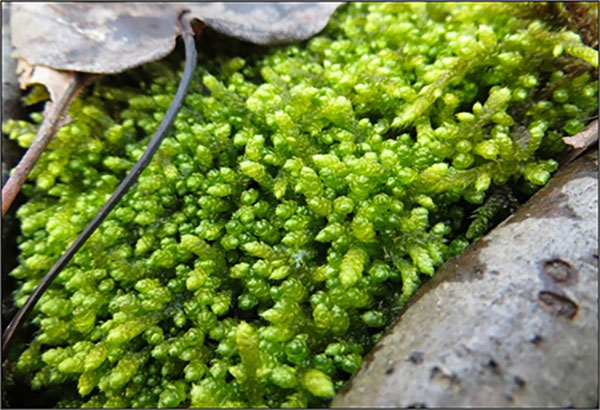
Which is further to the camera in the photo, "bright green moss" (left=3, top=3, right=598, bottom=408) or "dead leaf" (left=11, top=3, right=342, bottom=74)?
"dead leaf" (left=11, top=3, right=342, bottom=74)

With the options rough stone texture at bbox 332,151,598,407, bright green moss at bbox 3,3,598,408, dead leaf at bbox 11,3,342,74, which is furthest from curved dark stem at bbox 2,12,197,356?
rough stone texture at bbox 332,151,598,407

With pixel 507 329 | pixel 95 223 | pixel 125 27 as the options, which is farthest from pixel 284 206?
pixel 125 27

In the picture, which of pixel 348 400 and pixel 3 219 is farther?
pixel 3 219

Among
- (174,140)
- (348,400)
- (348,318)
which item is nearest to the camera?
(348,400)

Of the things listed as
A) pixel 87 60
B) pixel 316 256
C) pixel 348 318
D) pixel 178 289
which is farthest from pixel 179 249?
pixel 87 60

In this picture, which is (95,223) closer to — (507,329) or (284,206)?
(284,206)

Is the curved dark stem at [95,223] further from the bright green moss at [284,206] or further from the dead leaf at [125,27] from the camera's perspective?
the dead leaf at [125,27]

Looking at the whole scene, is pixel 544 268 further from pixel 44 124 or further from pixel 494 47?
pixel 44 124

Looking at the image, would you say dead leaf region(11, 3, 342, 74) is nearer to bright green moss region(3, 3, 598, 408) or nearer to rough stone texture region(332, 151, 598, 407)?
bright green moss region(3, 3, 598, 408)
